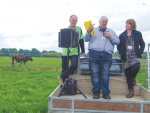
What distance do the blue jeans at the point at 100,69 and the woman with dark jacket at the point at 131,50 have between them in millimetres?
482

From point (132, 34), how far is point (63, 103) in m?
2.41

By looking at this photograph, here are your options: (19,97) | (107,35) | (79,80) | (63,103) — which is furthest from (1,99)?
(107,35)

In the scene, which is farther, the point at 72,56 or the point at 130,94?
the point at 72,56

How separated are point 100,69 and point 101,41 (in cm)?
64

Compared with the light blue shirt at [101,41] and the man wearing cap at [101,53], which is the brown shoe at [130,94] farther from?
the light blue shirt at [101,41]

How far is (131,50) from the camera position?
4109mm

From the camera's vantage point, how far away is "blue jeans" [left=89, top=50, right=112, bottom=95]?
380 cm

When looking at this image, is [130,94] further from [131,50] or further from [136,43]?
[136,43]

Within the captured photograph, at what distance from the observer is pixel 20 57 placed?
718 inches

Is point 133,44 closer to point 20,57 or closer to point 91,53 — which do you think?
point 91,53

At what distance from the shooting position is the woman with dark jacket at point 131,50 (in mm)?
4055

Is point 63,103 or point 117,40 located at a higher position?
point 117,40

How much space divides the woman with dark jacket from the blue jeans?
0.48 meters

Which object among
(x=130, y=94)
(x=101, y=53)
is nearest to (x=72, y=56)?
(x=101, y=53)
